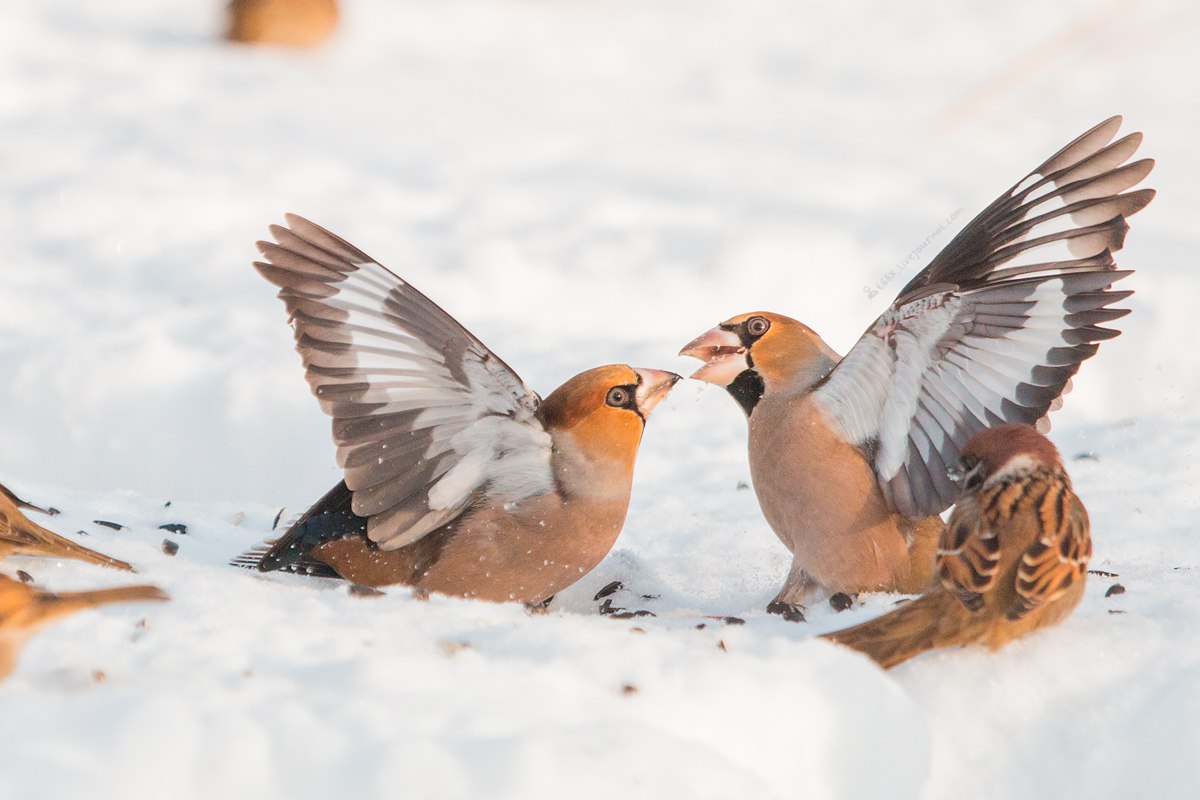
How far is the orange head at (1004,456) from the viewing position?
273cm

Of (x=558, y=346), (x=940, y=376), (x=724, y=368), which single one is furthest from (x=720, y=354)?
(x=558, y=346)

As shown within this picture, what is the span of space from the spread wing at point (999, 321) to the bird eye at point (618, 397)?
52 cm

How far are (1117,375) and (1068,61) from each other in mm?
5933

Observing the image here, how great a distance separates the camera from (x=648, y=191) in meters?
8.09

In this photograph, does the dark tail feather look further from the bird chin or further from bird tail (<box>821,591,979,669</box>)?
bird tail (<box>821,591,979,669</box>)

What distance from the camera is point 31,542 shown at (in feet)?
9.25

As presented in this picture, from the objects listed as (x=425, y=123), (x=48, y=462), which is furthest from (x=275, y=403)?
(x=425, y=123)

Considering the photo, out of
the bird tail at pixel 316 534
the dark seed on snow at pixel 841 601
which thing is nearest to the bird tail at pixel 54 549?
the bird tail at pixel 316 534

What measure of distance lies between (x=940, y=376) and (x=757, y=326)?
0.48m

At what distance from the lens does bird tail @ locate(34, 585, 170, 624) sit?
239 centimetres

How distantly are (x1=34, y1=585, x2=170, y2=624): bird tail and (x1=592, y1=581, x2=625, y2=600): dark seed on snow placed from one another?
1.37 m

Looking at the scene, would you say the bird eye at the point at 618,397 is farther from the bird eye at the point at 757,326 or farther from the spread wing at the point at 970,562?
the spread wing at the point at 970,562

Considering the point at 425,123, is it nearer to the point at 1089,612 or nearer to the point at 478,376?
the point at 478,376

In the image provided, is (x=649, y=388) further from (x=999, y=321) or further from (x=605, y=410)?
(x=999, y=321)
